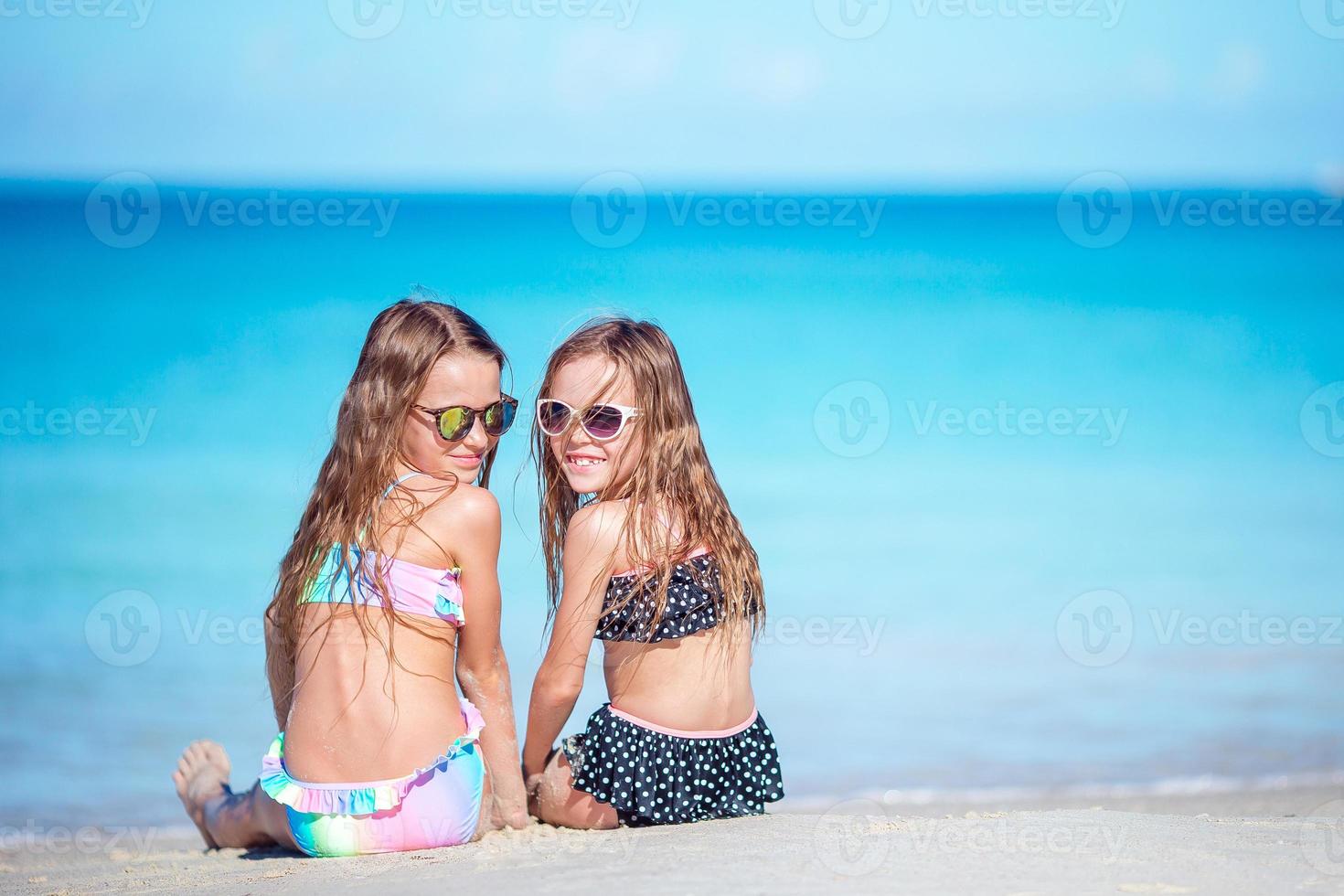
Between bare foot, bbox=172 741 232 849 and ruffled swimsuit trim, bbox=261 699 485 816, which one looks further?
bare foot, bbox=172 741 232 849

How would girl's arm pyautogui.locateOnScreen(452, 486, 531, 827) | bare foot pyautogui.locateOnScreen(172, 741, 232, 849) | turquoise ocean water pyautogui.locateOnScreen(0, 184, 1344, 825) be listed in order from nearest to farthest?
girl's arm pyautogui.locateOnScreen(452, 486, 531, 827), bare foot pyautogui.locateOnScreen(172, 741, 232, 849), turquoise ocean water pyautogui.locateOnScreen(0, 184, 1344, 825)

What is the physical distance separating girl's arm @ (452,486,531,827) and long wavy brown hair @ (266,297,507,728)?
0.32 feet

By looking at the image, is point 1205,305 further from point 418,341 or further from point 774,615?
point 418,341

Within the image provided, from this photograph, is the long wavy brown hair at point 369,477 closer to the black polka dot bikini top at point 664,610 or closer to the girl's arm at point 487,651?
the girl's arm at point 487,651

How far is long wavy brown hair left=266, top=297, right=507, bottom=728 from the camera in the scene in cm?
286

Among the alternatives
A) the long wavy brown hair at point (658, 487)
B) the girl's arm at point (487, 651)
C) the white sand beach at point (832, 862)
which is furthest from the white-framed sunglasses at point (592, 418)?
the white sand beach at point (832, 862)

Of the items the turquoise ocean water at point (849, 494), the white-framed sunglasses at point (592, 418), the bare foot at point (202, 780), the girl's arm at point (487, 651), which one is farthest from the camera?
the turquoise ocean water at point (849, 494)

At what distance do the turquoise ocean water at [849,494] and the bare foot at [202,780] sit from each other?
670 millimetres

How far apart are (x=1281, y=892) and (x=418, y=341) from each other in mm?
2230

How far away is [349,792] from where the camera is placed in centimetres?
279

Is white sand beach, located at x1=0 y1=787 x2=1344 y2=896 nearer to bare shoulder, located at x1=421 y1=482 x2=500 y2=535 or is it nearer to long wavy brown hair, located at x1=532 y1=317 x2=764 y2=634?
long wavy brown hair, located at x1=532 y1=317 x2=764 y2=634

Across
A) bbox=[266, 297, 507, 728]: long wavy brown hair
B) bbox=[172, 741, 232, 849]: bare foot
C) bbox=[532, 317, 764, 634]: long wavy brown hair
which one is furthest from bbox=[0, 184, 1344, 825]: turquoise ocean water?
bbox=[172, 741, 232, 849]: bare foot

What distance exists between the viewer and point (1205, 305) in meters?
12.9

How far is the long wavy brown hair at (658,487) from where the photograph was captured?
3.04 metres
